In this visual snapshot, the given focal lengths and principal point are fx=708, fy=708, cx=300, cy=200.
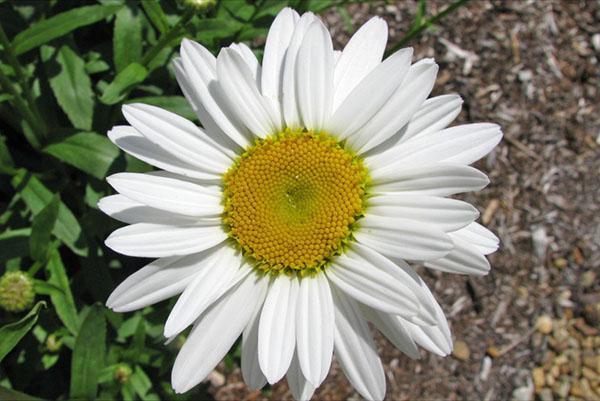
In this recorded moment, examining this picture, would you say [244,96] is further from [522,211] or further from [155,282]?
[522,211]

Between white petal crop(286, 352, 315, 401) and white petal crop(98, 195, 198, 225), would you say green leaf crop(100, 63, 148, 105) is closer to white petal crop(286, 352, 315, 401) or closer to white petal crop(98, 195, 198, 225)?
white petal crop(98, 195, 198, 225)

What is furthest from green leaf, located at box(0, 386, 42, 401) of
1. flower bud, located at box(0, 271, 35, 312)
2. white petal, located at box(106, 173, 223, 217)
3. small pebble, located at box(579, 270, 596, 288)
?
small pebble, located at box(579, 270, 596, 288)

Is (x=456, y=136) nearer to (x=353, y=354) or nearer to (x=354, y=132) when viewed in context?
(x=354, y=132)

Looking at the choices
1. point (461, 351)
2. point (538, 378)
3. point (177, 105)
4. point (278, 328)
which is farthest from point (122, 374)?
point (538, 378)

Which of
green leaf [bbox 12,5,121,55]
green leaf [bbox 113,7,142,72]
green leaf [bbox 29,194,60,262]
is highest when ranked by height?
green leaf [bbox 12,5,121,55]

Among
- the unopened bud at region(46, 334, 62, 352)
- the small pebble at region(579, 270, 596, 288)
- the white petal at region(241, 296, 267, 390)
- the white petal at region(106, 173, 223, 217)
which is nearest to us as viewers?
the white petal at region(106, 173, 223, 217)

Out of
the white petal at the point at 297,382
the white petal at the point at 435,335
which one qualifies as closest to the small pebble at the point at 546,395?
the white petal at the point at 435,335
